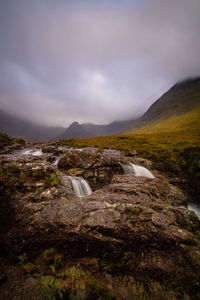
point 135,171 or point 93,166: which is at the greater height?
point 93,166

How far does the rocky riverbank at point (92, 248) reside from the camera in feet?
15.6

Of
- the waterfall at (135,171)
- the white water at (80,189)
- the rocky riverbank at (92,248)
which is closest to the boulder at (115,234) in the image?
the rocky riverbank at (92,248)

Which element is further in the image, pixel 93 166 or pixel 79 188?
pixel 93 166

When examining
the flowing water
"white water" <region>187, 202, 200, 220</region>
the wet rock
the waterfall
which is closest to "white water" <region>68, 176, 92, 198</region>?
the flowing water

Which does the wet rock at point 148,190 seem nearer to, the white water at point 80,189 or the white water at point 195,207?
the white water at point 80,189

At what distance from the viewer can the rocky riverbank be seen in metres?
4.75

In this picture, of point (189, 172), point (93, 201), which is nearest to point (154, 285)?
point (93, 201)

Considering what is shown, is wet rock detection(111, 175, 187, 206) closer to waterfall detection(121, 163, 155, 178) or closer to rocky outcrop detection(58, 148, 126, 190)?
rocky outcrop detection(58, 148, 126, 190)

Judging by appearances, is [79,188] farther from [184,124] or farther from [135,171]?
[184,124]

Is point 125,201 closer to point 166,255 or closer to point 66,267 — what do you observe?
point 166,255

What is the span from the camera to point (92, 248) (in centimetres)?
586

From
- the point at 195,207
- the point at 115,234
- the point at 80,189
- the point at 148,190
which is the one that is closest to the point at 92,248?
the point at 115,234

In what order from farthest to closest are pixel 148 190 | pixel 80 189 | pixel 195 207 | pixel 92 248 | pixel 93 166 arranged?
pixel 93 166 < pixel 195 207 < pixel 80 189 < pixel 148 190 < pixel 92 248

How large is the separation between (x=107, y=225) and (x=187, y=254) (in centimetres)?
369
